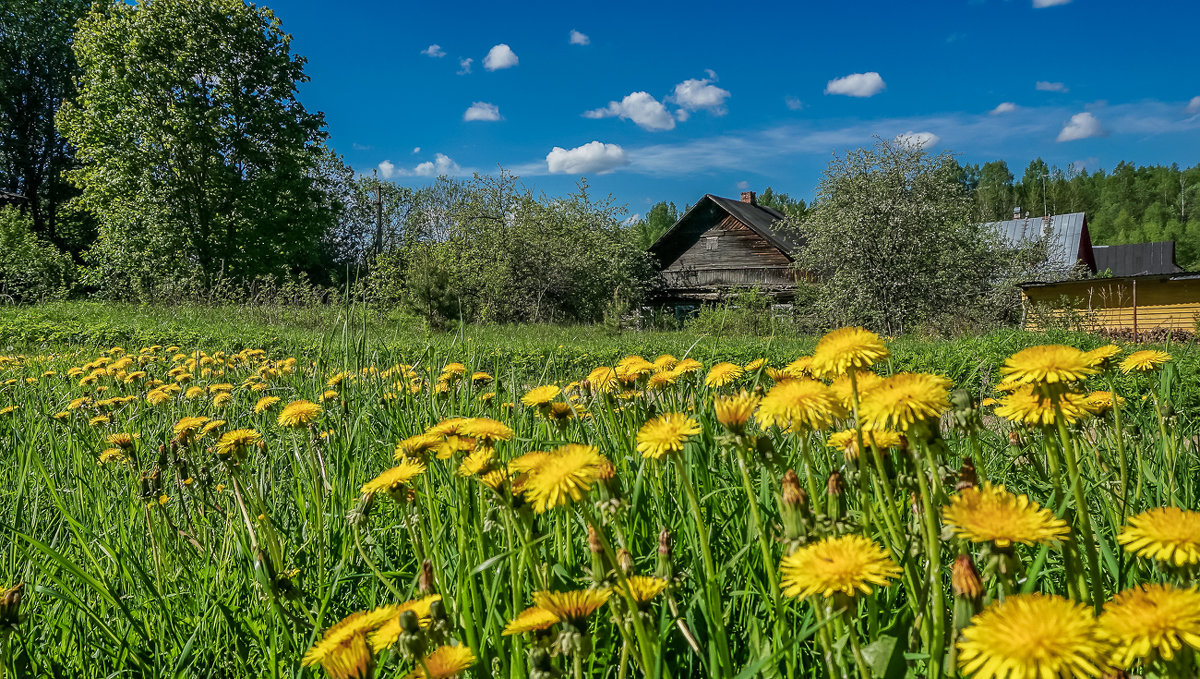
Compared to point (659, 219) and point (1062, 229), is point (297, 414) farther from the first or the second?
point (659, 219)

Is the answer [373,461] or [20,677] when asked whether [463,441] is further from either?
[373,461]

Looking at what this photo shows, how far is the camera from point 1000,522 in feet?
1.75

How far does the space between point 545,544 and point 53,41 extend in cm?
3329

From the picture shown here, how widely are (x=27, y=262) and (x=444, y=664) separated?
88.0ft

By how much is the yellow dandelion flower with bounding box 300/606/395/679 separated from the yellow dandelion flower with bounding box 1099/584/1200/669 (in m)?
0.58

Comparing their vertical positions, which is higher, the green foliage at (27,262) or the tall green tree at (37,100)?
the tall green tree at (37,100)

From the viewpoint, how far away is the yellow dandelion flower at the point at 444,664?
23.0 inches

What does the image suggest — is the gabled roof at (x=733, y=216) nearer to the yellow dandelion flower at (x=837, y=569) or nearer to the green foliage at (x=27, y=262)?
the green foliage at (x=27, y=262)

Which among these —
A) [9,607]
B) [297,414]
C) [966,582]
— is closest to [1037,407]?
[966,582]

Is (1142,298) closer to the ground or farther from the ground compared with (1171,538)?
closer to the ground

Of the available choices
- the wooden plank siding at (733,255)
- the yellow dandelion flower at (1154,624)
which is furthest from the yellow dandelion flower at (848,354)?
the wooden plank siding at (733,255)

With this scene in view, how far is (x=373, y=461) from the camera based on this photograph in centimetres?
208

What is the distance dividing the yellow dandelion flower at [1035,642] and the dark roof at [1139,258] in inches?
1899

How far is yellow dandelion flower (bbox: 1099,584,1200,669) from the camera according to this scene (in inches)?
18.0
